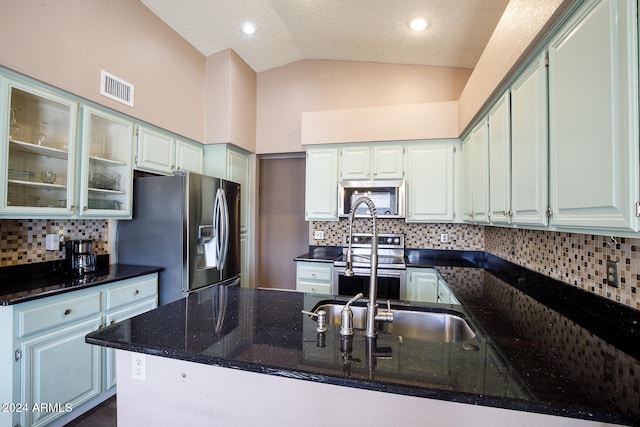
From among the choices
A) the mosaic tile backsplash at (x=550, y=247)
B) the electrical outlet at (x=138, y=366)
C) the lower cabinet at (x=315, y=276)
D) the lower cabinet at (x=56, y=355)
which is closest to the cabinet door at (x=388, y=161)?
the mosaic tile backsplash at (x=550, y=247)

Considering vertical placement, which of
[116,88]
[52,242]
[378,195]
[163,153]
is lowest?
[52,242]

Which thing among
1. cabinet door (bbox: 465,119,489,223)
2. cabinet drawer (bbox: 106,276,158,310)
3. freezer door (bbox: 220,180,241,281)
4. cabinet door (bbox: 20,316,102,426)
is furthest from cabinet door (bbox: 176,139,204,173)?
cabinet door (bbox: 465,119,489,223)

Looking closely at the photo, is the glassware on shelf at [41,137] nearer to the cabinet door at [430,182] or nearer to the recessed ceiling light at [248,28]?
the recessed ceiling light at [248,28]

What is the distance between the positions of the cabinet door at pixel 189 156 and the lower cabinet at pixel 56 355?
1.45 metres

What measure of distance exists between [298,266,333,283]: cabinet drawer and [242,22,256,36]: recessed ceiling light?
2.61 metres

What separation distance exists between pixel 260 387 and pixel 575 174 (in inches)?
54.8

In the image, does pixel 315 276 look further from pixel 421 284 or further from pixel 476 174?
pixel 476 174

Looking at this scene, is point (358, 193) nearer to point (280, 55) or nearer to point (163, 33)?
point (280, 55)

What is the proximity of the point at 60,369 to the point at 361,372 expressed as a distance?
2046mm

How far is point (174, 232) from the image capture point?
8.31ft

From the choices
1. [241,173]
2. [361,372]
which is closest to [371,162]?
[241,173]

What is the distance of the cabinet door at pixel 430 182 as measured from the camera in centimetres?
308

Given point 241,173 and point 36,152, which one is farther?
point 241,173

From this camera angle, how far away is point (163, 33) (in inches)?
115
